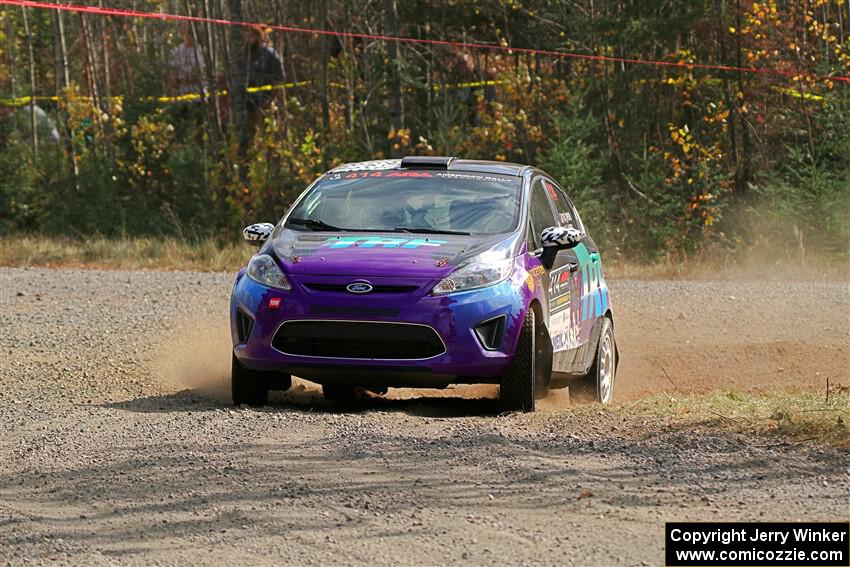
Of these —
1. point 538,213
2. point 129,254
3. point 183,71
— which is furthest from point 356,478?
point 183,71

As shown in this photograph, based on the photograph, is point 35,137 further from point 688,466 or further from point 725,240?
point 688,466

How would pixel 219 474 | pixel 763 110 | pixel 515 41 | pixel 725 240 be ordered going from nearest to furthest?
pixel 219 474 → pixel 725 240 → pixel 763 110 → pixel 515 41

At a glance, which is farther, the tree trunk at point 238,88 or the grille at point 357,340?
the tree trunk at point 238,88

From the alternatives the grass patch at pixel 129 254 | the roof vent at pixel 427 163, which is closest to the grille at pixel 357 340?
the roof vent at pixel 427 163

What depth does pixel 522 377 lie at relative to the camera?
833cm

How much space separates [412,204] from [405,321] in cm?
148

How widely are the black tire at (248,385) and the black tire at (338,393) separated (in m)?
0.98

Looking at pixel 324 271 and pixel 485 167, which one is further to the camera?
pixel 485 167

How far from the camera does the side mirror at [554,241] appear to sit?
898 centimetres

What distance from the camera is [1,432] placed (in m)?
8.04

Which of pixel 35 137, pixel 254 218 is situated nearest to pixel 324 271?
pixel 254 218

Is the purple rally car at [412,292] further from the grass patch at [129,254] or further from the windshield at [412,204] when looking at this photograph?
the grass patch at [129,254]

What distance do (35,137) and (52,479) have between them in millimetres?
25958

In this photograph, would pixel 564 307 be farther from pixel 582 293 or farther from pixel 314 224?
pixel 314 224
